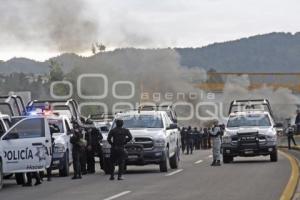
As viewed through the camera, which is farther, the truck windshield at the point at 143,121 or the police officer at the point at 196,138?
the police officer at the point at 196,138

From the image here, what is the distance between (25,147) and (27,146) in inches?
2.7

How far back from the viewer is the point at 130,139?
72.2ft

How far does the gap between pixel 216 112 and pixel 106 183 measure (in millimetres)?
57662

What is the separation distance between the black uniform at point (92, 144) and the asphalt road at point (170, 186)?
1684 mm

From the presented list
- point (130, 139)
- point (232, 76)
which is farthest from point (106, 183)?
point (232, 76)

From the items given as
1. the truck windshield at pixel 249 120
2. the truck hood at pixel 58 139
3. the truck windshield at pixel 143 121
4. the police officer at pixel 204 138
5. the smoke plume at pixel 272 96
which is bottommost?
the police officer at pixel 204 138

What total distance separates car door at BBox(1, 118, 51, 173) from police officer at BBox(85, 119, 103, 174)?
4613 mm

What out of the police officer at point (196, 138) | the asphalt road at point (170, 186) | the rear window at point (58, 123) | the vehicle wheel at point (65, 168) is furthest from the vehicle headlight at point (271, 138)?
the police officer at point (196, 138)

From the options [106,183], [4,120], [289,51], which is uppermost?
[289,51]

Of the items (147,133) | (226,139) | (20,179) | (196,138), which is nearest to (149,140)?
(147,133)

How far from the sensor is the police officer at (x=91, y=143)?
84.3ft

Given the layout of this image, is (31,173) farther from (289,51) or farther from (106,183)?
(289,51)

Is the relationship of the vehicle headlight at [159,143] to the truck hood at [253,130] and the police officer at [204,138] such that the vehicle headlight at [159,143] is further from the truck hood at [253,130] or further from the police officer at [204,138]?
the police officer at [204,138]

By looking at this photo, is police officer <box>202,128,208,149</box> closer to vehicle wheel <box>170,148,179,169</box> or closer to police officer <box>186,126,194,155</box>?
police officer <box>186,126,194,155</box>
